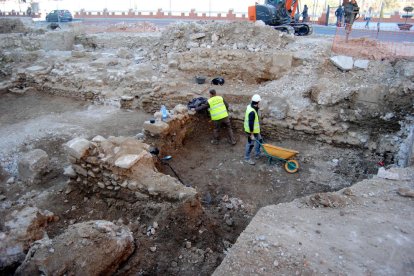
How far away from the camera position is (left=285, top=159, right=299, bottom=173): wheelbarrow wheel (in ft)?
21.7

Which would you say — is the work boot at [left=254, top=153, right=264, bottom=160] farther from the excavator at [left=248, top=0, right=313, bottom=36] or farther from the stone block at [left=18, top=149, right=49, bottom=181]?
the excavator at [left=248, top=0, right=313, bottom=36]

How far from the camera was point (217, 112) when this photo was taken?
7219 millimetres

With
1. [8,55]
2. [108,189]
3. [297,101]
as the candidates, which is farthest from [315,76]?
[8,55]

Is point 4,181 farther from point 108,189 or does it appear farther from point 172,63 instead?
point 172,63

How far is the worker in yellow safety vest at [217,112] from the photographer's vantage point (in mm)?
7137

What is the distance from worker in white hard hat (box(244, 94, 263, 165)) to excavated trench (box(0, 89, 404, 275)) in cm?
24

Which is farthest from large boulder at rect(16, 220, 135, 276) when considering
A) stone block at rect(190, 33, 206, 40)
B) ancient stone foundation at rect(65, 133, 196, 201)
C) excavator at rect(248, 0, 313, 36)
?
excavator at rect(248, 0, 313, 36)

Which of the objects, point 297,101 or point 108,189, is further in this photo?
point 297,101

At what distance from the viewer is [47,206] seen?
521cm

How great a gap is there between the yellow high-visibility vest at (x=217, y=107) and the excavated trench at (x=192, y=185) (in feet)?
2.79

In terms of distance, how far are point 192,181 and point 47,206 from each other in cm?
271

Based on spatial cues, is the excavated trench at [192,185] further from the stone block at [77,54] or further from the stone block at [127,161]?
the stone block at [77,54]

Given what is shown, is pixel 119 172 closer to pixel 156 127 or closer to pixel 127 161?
pixel 127 161

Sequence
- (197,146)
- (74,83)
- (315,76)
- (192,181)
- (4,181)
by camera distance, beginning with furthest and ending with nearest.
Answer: (74,83) < (315,76) < (197,146) < (192,181) < (4,181)
